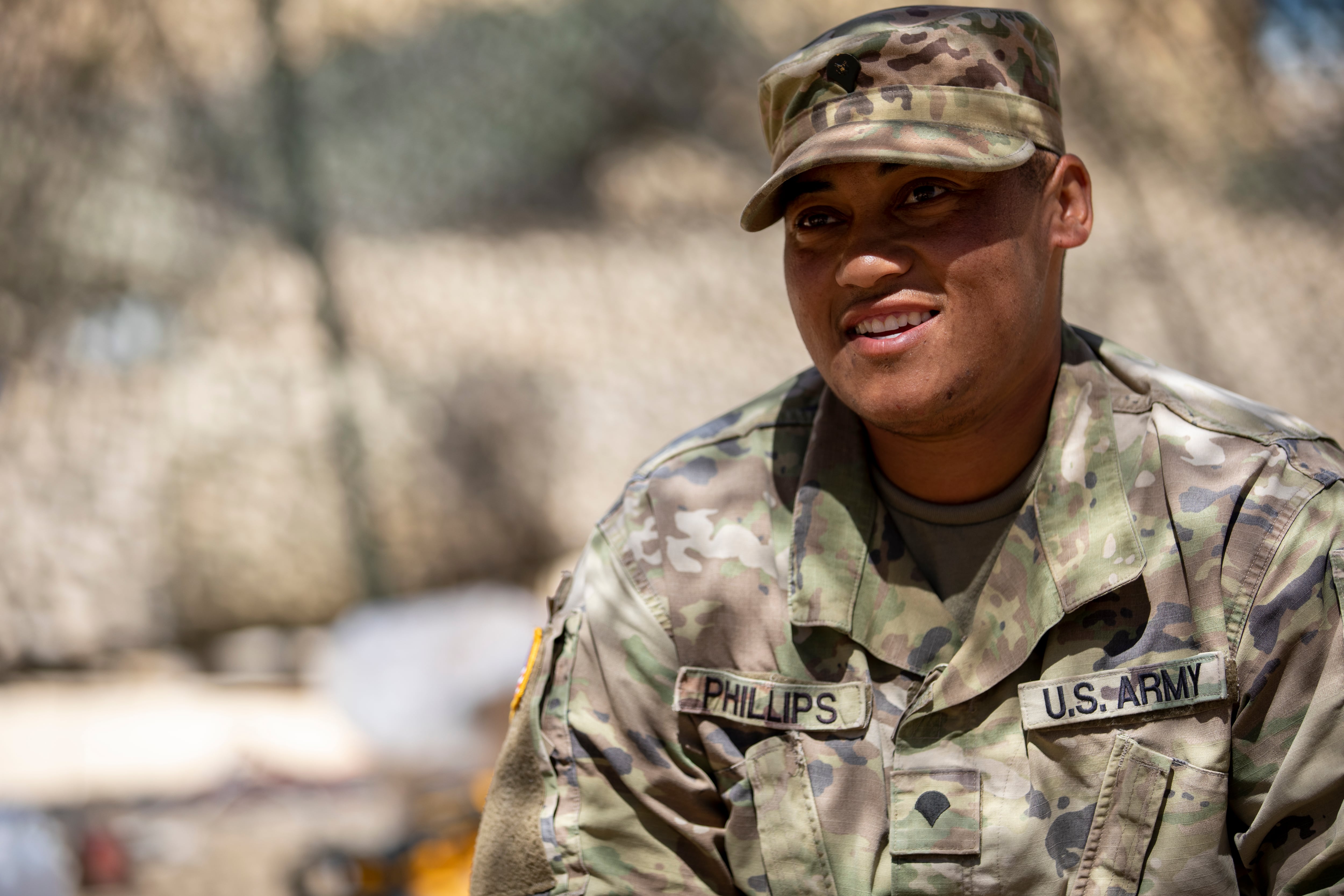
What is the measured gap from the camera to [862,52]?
160 centimetres

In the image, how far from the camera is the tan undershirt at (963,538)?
1727 mm

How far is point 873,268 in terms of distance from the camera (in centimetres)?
158

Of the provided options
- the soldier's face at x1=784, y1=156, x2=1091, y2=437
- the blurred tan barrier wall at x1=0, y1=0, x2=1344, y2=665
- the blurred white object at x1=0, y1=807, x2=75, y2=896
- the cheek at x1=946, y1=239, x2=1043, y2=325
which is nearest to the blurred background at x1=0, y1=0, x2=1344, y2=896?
the blurred tan barrier wall at x1=0, y1=0, x2=1344, y2=665

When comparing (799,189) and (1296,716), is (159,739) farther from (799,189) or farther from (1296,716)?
(1296,716)

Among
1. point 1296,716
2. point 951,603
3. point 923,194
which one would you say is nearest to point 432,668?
point 951,603

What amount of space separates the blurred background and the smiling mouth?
7.38 feet

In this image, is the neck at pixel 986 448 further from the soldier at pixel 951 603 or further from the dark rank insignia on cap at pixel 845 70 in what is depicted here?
the dark rank insignia on cap at pixel 845 70

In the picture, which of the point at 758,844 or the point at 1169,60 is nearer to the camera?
the point at 758,844

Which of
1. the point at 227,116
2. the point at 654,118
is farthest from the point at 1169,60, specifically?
the point at 227,116

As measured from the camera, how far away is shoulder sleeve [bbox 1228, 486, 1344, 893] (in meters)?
1.45

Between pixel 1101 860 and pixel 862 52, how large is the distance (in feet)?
3.75

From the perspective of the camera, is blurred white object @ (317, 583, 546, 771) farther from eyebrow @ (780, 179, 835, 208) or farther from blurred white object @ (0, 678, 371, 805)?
eyebrow @ (780, 179, 835, 208)

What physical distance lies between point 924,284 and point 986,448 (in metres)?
0.29

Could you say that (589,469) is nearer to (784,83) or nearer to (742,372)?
(742,372)
